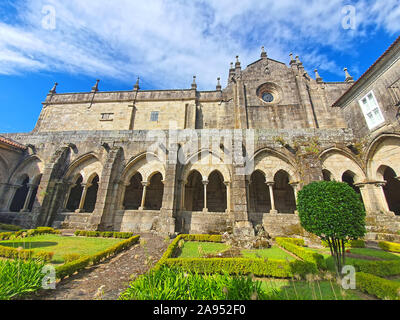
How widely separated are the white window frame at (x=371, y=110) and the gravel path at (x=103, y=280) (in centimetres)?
1489

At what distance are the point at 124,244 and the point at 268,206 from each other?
38.6 ft

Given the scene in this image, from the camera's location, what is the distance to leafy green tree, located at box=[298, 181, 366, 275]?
14.6ft

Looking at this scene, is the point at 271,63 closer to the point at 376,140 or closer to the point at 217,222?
the point at 376,140

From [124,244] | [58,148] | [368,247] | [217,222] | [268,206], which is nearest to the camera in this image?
[124,244]

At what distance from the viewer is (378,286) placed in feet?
12.3

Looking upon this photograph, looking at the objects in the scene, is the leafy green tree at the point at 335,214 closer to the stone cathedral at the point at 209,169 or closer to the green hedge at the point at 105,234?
the stone cathedral at the point at 209,169

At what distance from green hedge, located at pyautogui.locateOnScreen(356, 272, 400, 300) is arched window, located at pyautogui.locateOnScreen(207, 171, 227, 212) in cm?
1089

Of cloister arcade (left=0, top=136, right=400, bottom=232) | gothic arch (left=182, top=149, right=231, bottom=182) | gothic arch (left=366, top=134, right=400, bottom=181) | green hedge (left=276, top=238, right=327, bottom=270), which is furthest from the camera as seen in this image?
gothic arch (left=182, top=149, right=231, bottom=182)

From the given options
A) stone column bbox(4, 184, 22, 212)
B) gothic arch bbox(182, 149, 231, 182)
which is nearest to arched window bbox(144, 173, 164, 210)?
gothic arch bbox(182, 149, 231, 182)

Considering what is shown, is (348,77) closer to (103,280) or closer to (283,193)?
(283,193)

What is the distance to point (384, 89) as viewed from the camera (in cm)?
1035

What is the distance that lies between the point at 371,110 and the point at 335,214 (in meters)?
11.4

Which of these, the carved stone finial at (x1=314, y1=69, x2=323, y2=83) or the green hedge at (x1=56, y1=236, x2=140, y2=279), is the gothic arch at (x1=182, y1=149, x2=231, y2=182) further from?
the carved stone finial at (x1=314, y1=69, x2=323, y2=83)
